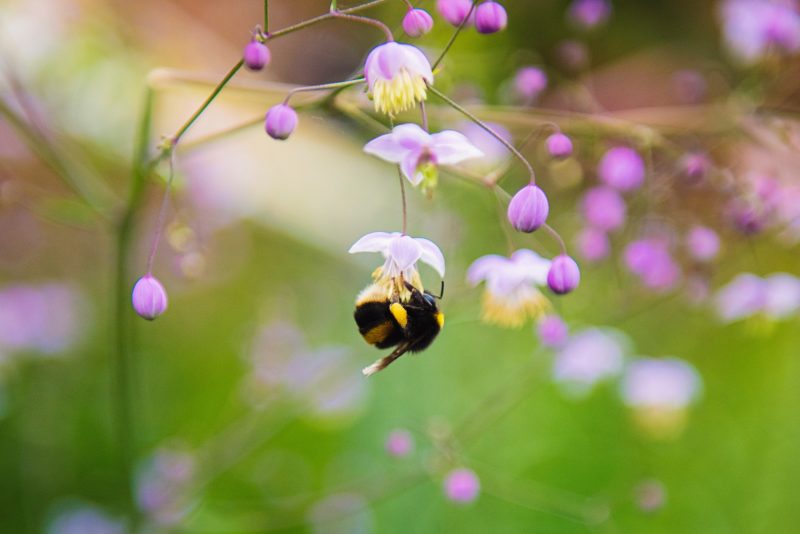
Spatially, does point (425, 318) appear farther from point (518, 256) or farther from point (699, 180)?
point (699, 180)

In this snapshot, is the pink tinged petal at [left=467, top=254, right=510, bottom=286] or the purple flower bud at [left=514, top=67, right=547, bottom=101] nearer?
the pink tinged petal at [left=467, top=254, right=510, bottom=286]

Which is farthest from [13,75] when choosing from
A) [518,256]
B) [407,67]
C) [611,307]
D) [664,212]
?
[664,212]

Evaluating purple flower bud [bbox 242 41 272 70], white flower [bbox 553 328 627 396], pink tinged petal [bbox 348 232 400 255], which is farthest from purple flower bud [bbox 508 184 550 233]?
white flower [bbox 553 328 627 396]

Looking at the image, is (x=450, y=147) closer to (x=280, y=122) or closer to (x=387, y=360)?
(x=280, y=122)

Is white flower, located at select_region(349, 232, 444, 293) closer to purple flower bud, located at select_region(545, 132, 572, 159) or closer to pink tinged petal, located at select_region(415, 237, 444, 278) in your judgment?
pink tinged petal, located at select_region(415, 237, 444, 278)

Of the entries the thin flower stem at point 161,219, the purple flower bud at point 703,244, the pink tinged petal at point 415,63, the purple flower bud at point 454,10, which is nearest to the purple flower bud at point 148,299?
the thin flower stem at point 161,219

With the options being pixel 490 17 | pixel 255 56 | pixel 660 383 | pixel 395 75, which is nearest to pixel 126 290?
pixel 255 56
